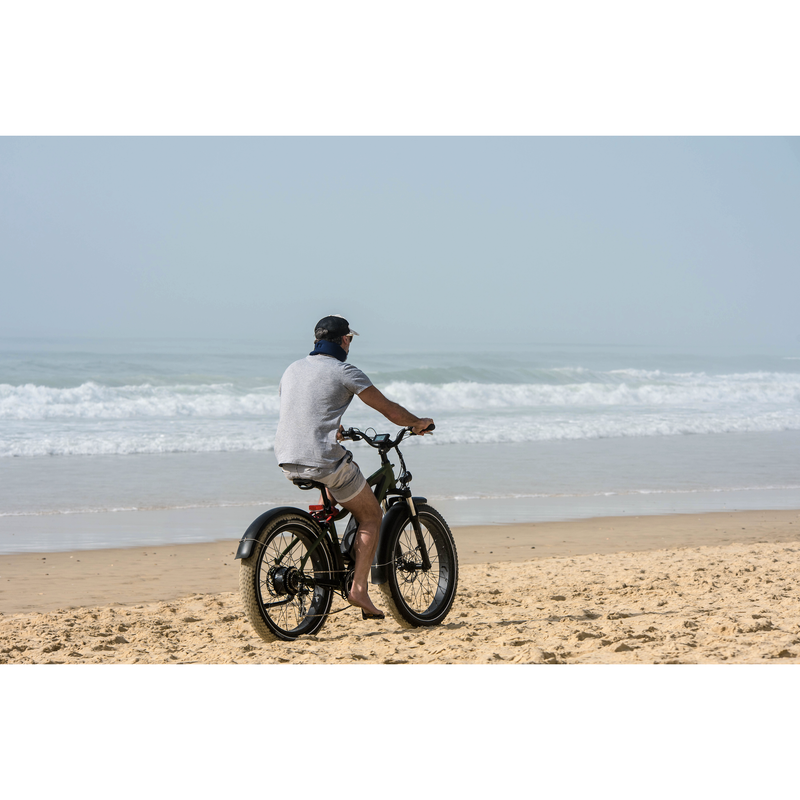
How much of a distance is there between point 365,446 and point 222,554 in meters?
7.53

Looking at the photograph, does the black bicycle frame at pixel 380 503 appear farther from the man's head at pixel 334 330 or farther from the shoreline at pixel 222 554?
the shoreline at pixel 222 554

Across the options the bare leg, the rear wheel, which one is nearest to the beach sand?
the rear wheel

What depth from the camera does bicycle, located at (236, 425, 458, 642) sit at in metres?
4.14

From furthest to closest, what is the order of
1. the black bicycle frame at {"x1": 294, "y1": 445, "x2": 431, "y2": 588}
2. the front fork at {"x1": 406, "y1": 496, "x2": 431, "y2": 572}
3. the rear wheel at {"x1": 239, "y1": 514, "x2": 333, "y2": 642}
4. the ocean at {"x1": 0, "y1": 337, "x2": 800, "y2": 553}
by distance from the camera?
the ocean at {"x1": 0, "y1": 337, "x2": 800, "y2": 553} → the front fork at {"x1": 406, "y1": 496, "x2": 431, "y2": 572} → the black bicycle frame at {"x1": 294, "y1": 445, "x2": 431, "y2": 588} → the rear wheel at {"x1": 239, "y1": 514, "x2": 333, "y2": 642}

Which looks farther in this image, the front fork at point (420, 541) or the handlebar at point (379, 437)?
the front fork at point (420, 541)

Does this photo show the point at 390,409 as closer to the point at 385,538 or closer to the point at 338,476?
the point at 338,476

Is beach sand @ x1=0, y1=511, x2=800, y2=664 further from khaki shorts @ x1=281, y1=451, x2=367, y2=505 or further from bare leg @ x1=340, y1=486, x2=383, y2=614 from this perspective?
khaki shorts @ x1=281, y1=451, x2=367, y2=505

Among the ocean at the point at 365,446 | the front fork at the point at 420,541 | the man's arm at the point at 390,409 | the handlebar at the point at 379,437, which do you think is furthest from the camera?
the ocean at the point at 365,446

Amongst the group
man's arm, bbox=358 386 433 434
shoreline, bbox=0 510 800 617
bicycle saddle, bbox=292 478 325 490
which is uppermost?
man's arm, bbox=358 386 433 434

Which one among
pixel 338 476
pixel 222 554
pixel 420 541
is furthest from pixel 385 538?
pixel 222 554

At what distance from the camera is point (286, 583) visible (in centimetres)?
425

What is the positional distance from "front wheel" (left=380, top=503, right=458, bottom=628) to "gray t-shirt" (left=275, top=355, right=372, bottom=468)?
732 millimetres

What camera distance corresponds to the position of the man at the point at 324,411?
414cm

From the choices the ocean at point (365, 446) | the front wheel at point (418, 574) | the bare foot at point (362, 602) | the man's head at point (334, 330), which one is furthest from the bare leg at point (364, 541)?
the ocean at point (365, 446)
